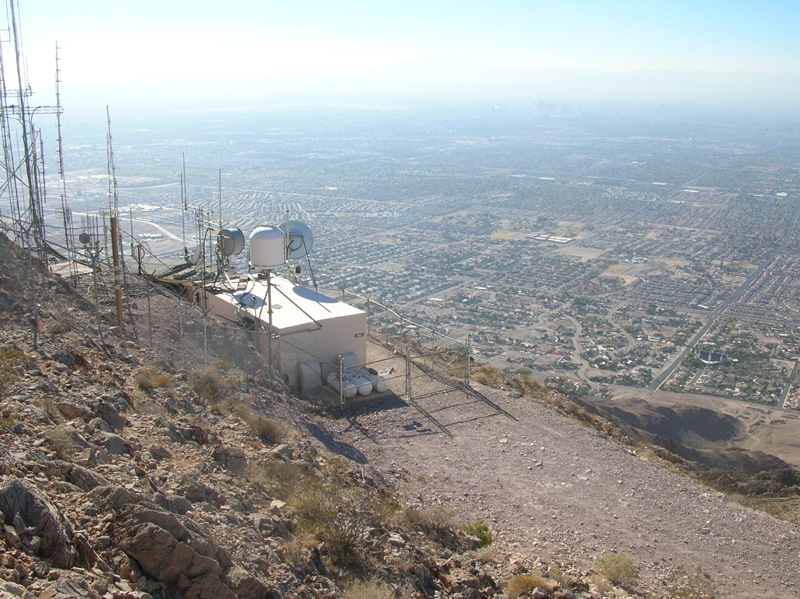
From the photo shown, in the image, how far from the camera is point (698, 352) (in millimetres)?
35188

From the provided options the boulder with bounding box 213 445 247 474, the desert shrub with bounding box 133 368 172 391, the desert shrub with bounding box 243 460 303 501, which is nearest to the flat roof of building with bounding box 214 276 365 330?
the desert shrub with bounding box 133 368 172 391

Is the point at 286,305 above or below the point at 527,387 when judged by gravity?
above

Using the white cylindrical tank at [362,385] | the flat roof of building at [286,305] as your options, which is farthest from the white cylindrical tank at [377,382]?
the flat roof of building at [286,305]

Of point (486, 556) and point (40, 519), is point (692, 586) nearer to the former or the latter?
point (486, 556)

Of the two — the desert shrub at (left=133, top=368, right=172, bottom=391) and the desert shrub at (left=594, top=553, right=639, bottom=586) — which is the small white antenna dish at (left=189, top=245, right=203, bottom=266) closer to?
the desert shrub at (left=133, top=368, right=172, bottom=391)

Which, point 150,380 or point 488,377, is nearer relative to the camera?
point 150,380

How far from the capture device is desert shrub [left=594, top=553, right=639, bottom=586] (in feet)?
24.8

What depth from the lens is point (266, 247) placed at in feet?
42.3

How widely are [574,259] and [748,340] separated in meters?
19.4

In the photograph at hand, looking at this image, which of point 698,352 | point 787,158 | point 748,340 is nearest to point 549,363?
point 698,352

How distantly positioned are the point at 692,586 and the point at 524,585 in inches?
90.6

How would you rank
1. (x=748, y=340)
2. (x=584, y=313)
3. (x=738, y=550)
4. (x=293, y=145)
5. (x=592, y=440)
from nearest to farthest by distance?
(x=738, y=550) → (x=592, y=440) → (x=748, y=340) → (x=584, y=313) → (x=293, y=145)

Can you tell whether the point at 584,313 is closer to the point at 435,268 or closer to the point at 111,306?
the point at 435,268

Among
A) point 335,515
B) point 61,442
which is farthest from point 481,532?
point 61,442
